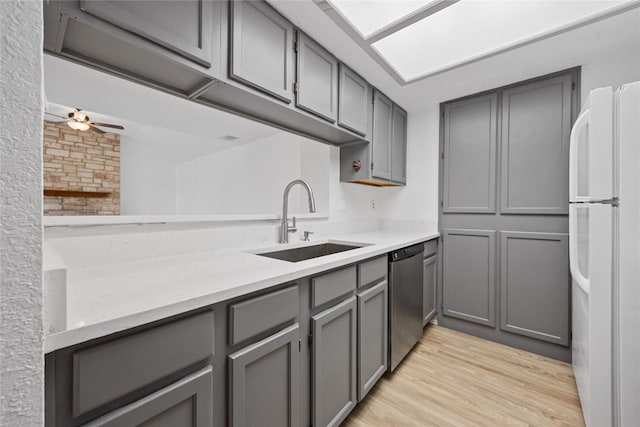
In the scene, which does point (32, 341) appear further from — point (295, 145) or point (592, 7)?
point (592, 7)

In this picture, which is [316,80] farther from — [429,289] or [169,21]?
[429,289]

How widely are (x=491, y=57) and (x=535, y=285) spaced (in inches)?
69.9

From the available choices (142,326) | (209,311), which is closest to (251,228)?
(209,311)

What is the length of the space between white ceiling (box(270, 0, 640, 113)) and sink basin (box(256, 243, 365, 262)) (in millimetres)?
1335

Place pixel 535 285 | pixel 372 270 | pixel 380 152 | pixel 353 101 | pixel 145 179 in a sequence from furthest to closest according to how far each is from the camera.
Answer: pixel 380 152
pixel 535 285
pixel 353 101
pixel 372 270
pixel 145 179

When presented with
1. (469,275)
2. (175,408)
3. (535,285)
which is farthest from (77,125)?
(535,285)

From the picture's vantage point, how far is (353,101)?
2047 mm

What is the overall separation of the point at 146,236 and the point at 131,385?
736mm

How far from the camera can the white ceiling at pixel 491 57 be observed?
1525mm

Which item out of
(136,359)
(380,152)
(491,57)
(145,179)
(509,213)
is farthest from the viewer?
(380,152)

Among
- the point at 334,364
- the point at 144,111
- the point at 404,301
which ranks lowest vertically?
the point at 334,364

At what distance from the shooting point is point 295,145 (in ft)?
8.05

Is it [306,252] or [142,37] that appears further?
[306,252]

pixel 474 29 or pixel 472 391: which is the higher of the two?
pixel 474 29
